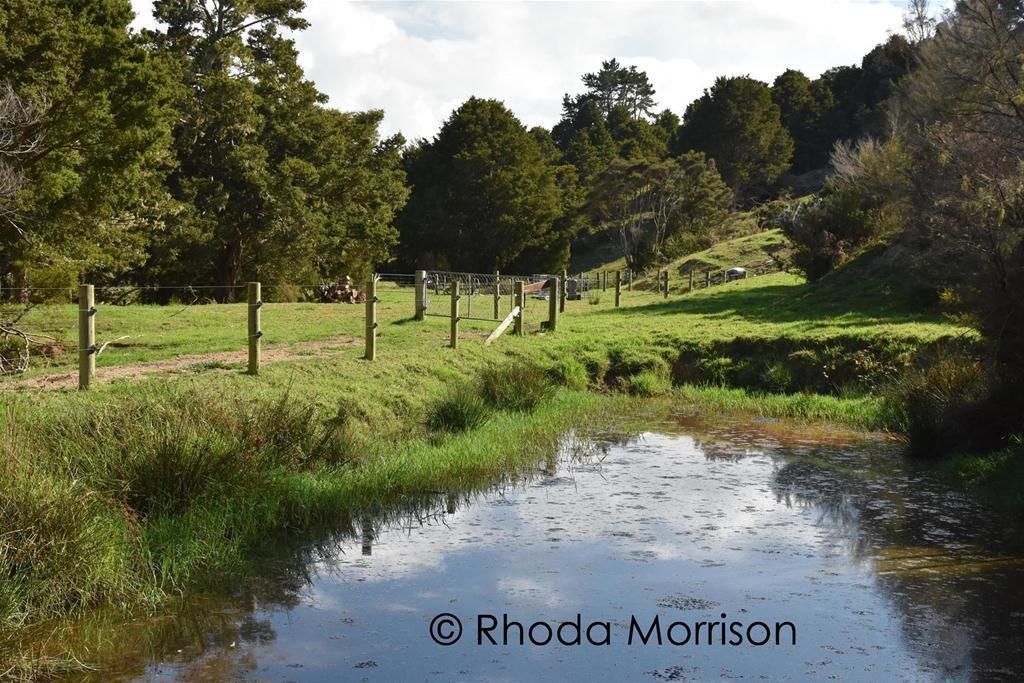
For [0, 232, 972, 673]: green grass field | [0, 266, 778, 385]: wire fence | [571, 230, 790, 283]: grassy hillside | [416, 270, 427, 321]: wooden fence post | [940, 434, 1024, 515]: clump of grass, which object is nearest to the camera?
[0, 232, 972, 673]: green grass field

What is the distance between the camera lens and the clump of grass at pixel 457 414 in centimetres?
1498

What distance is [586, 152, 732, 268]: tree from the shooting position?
63.0 meters

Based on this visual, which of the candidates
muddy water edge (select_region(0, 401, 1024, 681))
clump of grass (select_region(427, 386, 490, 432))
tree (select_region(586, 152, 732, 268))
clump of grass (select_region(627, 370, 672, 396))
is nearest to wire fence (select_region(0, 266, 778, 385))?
clump of grass (select_region(427, 386, 490, 432))

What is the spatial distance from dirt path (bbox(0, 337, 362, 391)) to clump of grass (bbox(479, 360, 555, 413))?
3.03 metres

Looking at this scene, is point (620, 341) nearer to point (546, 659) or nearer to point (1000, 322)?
point (1000, 322)

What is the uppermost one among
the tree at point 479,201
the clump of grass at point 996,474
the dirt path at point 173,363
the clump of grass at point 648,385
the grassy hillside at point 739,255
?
the tree at point 479,201

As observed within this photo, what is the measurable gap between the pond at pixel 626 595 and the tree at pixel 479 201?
163 ft

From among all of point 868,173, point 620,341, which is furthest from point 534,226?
point 620,341

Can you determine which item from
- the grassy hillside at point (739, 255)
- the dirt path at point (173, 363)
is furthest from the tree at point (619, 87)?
the dirt path at point (173, 363)

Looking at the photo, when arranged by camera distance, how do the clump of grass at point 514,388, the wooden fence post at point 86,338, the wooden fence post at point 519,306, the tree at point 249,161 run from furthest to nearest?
the tree at point 249,161 < the wooden fence post at point 519,306 < the clump of grass at point 514,388 < the wooden fence post at point 86,338

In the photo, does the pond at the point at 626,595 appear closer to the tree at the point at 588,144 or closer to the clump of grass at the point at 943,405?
the clump of grass at the point at 943,405

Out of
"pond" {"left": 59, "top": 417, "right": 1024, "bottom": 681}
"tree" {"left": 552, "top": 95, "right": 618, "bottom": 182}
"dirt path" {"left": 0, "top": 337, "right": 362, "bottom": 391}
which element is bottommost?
"pond" {"left": 59, "top": 417, "right": 1024, "bottom": 681}

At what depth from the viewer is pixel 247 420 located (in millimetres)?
11023

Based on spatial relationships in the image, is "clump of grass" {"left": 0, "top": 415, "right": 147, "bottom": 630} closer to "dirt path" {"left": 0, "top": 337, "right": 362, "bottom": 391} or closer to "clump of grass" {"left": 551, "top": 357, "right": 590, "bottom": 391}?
"dirt path" {"left": 0, "top": 337, "right": 362, "bottom": 391}
